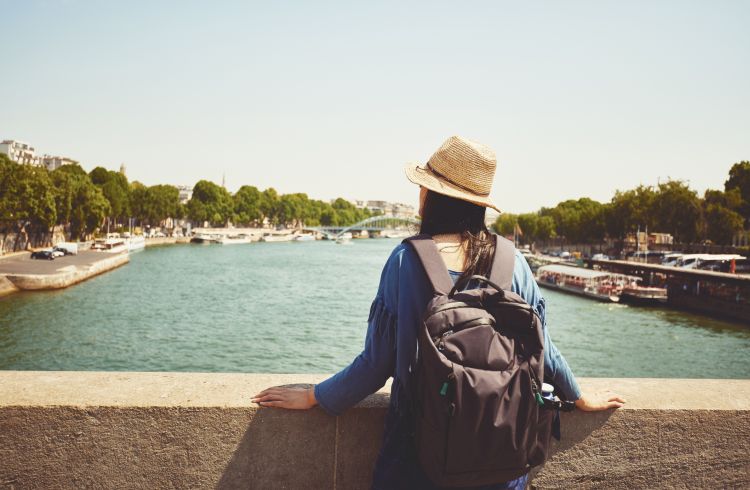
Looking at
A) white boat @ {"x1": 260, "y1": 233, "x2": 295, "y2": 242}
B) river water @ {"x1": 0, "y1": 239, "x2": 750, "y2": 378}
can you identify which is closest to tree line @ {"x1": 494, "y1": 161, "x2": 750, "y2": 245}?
river water @ {"x1": 0, "y1": 239, "x2": 750, "y2": 378}

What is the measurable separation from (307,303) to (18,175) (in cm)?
2338

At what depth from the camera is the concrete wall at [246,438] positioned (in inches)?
82.0

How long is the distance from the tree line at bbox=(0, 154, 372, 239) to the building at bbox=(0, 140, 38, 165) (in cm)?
2855

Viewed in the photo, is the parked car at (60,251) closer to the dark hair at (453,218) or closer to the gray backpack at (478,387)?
the dark hair at (453,218)

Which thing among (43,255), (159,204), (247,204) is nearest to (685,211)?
(43,255)

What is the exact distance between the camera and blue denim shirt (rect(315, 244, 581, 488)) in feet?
5.82

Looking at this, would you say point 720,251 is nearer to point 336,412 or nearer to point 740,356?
point 740,356

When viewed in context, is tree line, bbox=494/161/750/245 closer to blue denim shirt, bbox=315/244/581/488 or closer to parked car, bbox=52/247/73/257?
parked car, bbox=52/247/73/257

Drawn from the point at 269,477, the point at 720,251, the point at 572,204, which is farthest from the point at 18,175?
the point at 572,204

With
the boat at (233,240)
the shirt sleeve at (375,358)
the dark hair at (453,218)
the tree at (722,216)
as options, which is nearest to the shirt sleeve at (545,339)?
the dark hair at (453,218)

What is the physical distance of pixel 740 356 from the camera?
22.7 meters

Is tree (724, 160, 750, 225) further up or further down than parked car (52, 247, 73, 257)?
further up

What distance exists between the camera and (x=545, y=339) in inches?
74.8

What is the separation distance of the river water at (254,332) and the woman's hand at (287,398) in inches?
599
